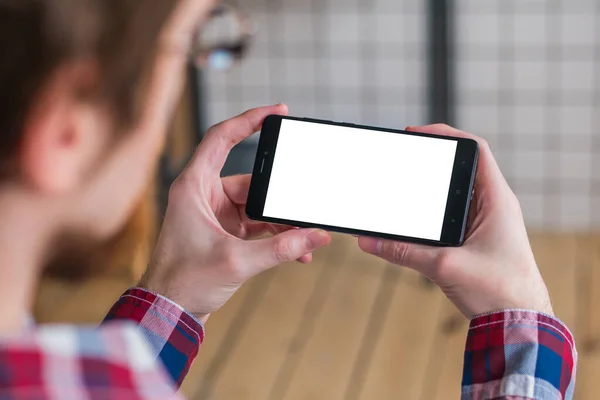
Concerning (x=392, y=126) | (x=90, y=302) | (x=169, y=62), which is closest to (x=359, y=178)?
A: (x=169, y=62)

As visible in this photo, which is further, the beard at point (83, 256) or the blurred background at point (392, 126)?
the blurred background at point (392, 126)

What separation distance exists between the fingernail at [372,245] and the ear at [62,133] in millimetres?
544

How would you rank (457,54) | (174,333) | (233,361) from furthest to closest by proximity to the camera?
(457,54) < (233,361) < (174,333)

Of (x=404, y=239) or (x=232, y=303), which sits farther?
(x=232, y=303)

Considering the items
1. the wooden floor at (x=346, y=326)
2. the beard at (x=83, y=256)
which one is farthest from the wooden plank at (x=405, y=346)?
the beard at (x=83, y=256)

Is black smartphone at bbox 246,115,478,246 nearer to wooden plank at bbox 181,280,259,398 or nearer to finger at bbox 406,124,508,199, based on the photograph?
finger at bbox 406,124,508,199

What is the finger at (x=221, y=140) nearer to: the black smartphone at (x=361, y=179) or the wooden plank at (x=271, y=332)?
the black smartphone at (x=361, y=179)

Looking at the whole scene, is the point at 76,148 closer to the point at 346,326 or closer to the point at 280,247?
the point at 280,247

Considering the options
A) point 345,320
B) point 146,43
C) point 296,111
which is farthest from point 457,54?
point 146,43

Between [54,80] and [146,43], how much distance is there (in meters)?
0.05

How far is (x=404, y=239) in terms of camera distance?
0.92 m

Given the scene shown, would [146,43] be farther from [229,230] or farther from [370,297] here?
[370,297]

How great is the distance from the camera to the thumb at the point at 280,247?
0.85 m

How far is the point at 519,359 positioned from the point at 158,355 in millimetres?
313
